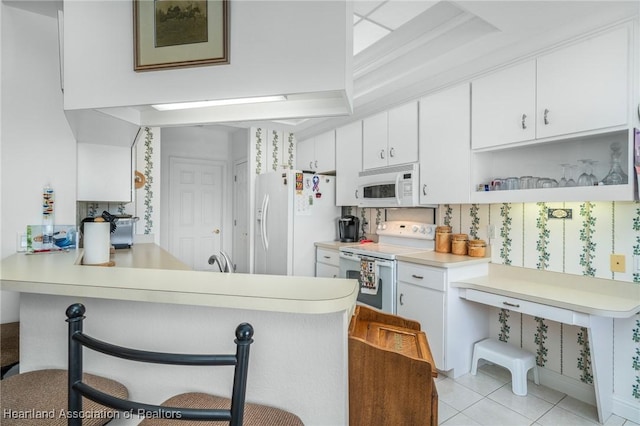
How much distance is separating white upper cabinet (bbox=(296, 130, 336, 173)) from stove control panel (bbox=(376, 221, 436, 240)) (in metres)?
1.00

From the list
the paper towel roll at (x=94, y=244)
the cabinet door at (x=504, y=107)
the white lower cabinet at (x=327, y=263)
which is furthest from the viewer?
the white lower cabinet at (x=327, y=263)

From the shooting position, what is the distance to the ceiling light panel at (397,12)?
199cm

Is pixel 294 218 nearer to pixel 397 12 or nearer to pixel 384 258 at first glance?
pixel 384 258

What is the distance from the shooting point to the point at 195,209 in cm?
501

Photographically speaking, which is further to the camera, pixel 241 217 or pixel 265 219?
pixel 241 217

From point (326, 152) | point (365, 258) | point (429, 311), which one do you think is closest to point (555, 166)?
point (429, 311)

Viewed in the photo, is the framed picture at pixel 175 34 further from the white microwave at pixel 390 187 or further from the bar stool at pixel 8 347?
the white microwave at pixel 390 187

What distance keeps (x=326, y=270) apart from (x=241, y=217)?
1.90 meters

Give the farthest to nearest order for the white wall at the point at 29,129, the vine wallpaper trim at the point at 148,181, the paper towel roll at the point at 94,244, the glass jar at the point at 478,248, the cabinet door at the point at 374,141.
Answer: the vine wallpaper trim at the point at 148,181 → the cabinet door at the point at 374,141 → the glass jar at the point at 478,248 → the white wall at the point at 29,129 → the paper towel roll at the point at 94,244

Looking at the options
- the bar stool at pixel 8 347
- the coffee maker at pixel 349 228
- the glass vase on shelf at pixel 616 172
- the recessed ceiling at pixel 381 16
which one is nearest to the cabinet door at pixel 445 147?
the recessed ceiling at pixel 381 16

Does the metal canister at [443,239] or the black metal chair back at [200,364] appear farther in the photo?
the metal canister at [443,239]

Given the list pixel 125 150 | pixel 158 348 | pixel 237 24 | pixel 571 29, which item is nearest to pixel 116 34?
pixel 237 24

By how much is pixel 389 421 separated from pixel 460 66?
2.50 meters

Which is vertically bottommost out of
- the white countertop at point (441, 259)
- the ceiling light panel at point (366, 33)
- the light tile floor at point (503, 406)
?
the light tile floor at point (503, 406)
